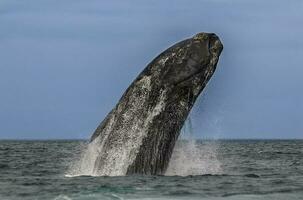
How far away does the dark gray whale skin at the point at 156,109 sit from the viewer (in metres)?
14.3

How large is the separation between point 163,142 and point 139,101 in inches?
36.9

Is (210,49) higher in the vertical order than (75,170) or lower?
higher

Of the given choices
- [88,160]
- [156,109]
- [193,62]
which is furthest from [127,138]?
[193,62]

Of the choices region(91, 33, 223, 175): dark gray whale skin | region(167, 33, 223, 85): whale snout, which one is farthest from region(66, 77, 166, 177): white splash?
region(167, 33, 223, 85): whale snout

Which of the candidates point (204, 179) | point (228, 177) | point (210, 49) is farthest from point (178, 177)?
point (210, 49)

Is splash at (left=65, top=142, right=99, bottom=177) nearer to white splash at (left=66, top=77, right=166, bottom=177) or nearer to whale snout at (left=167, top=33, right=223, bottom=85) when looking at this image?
white splash at (left=66, top=77, right=166, bottom=177)

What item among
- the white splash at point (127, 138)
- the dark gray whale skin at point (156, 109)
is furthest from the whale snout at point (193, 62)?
the white splash at point (127, 138)

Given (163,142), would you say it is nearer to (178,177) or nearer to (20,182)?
(178,177)

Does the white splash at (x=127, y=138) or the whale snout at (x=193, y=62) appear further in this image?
the white splash at (x=127, y=138)

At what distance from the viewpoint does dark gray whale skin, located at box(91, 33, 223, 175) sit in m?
14.3

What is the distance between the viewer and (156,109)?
1443cm

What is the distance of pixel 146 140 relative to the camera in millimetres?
14477

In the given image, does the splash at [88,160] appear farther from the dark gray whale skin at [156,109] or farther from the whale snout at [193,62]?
the whale snout at [193,62]

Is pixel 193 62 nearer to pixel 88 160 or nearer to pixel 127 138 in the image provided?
pixel 127 138
